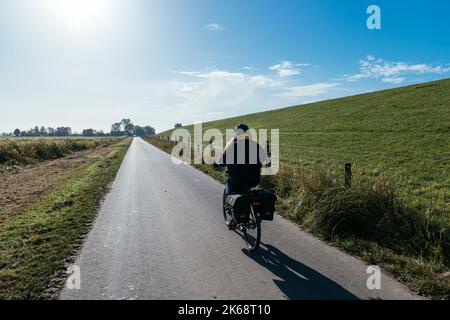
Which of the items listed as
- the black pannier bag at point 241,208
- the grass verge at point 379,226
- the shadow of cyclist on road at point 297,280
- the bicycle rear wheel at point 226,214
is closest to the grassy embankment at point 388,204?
the grass verge at point 379,226

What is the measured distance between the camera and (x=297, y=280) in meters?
5.14

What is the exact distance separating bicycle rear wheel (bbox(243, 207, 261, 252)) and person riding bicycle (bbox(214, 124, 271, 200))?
2.10 feet

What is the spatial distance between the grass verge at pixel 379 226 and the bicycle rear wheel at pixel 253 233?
5.37ft

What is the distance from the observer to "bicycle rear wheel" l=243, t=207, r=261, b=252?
20.7ft

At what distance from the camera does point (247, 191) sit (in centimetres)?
673

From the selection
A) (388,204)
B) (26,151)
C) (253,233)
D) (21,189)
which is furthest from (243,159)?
(26,151)

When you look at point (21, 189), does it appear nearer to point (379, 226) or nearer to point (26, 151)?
point (379, 226)

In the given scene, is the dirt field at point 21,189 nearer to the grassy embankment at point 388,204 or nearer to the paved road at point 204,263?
the paved road at point 204,263

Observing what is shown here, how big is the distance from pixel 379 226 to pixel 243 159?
317cm

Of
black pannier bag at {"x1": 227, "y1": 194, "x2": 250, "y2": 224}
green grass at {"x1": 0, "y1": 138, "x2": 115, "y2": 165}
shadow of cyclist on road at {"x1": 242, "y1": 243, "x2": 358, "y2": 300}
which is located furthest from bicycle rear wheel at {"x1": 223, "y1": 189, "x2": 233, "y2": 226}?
green grass at {"x1": 0, "y1": 138, "x2": 115, "y2": 165}

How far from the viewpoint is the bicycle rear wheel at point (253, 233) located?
6312mm

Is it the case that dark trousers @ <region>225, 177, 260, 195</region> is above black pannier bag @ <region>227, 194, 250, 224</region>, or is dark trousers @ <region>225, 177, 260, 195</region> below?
above

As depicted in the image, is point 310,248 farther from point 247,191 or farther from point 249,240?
point 247,191

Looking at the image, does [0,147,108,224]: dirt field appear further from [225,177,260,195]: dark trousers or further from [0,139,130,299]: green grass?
[225,177,260,195]: dark trousers
